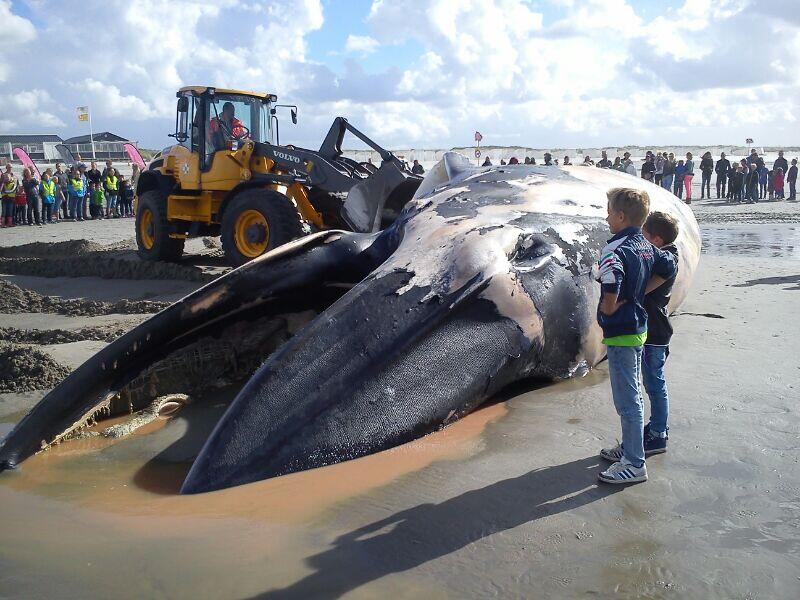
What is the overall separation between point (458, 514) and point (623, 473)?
32.5 inches

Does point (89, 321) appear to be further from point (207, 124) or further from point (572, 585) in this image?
point (572, 585)

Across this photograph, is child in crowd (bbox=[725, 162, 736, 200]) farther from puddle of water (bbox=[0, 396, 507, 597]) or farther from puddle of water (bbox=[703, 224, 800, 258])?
puddle of water (bbox=[0, 396, 507, 597])

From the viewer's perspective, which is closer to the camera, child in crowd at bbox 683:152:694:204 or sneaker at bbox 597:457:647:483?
sneaker at bbox 597:457:647:483

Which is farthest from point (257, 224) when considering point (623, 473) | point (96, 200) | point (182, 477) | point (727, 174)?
point (727, 174)

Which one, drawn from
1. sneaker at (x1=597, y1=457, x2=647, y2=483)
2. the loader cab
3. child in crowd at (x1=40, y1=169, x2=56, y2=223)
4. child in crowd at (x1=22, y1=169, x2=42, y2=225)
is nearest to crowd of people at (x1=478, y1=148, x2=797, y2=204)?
the loader cab

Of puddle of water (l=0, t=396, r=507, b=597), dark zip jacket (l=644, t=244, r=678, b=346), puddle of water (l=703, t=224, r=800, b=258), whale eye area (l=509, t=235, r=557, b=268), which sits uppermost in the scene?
whale eye area (l=509, t=235, r=557, b=268)

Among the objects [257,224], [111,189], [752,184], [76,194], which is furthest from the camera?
[752,184]

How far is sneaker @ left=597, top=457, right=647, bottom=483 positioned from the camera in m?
3.46

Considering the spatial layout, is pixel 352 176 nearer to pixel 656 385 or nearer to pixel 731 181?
Answer: pixel 656 385

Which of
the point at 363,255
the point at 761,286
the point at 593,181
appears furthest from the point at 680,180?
the point at 363,255

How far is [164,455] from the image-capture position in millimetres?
4055

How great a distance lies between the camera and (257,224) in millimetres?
11078

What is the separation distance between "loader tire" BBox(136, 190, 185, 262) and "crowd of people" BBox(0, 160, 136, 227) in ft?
31.8

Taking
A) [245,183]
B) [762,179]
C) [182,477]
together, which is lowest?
[182,477]
